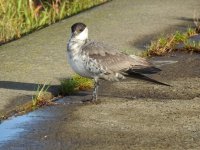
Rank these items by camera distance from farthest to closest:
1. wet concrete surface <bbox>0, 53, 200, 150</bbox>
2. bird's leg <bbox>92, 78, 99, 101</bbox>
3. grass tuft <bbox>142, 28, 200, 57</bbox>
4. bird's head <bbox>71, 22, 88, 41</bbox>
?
grass tuft <bbox>142, 28, 200, 57</bbox>
bird's head <bbox>71, 22, 88, 41</bbox>
bird's leg <bbox>92, 78, 99, 101</bbox>
wet concrete surface <bbox>0, 53, 200, 150</bbox>

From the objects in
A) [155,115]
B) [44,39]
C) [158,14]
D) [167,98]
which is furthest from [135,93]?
[158,14]

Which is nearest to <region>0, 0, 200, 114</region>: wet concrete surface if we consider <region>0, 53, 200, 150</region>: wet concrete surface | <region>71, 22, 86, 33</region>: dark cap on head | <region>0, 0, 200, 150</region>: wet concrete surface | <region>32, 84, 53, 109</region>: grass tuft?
<region>0, 0, 200, 150</region>: wet concrete surface

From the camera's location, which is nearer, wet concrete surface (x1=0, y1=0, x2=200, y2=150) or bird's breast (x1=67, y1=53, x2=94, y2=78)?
wet concrete surface (x1=0, y1=0, x2=200, y2=150)

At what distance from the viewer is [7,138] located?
20.2 ft

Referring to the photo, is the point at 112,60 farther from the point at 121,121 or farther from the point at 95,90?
the point at 121,121

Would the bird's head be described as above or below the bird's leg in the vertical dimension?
above

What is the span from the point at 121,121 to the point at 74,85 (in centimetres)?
125

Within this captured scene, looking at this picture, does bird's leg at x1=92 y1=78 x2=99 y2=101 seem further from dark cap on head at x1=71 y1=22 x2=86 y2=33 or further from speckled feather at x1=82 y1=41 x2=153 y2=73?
dark cap on head at x1=71 y1=22 x2=86 y2=33

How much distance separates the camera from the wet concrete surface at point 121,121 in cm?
596

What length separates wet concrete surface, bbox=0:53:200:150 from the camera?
19.6 ft

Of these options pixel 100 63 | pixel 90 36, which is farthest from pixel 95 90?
pixel 90 36

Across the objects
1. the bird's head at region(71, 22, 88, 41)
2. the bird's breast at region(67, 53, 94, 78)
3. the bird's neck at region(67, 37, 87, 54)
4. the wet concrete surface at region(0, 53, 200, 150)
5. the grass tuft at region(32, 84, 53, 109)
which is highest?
the bird's head at region(71, 22, 88, 41)

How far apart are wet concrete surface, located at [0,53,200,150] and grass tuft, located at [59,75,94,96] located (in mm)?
122

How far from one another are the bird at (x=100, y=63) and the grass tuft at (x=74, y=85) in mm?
328
